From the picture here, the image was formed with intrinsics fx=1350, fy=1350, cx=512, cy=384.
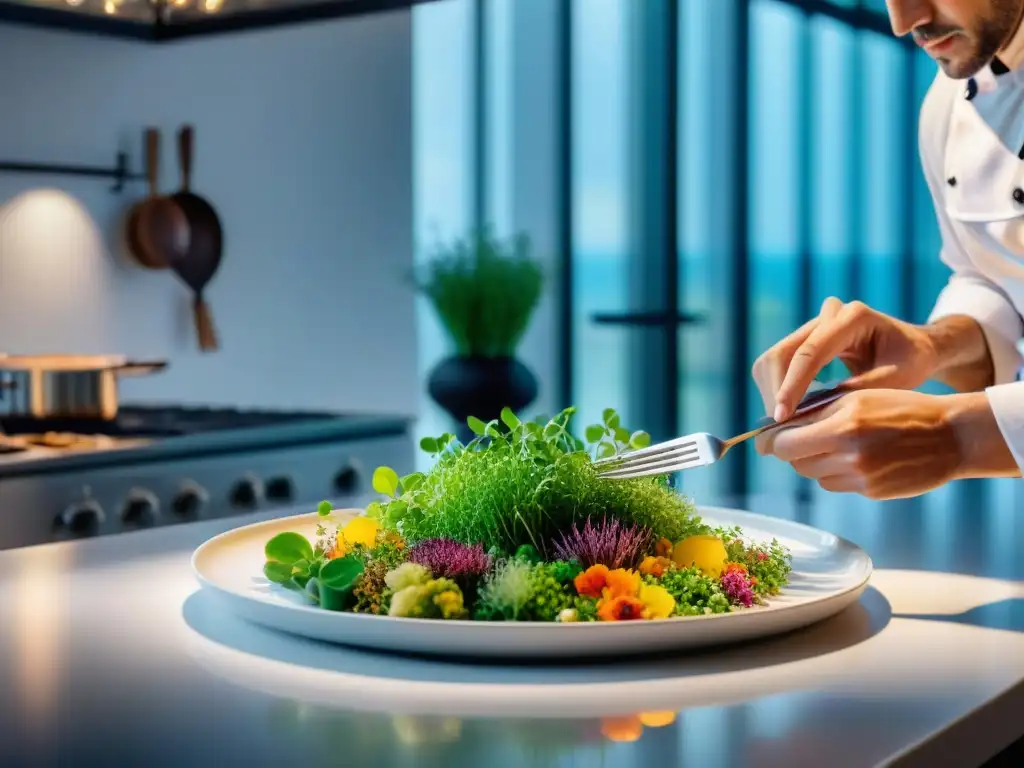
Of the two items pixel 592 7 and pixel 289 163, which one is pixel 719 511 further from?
pixel 592 7

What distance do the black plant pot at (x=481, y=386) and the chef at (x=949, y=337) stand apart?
2.15 metres

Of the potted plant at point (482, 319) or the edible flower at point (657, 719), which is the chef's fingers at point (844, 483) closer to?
the edible flower at point (657, 719)

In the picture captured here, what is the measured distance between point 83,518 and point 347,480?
2.22ft

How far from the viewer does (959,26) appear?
1.44m

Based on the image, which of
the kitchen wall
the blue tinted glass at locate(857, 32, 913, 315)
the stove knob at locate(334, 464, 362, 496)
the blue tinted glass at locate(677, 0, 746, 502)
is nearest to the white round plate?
the stove knob at locate(334, 464, 362, 496)

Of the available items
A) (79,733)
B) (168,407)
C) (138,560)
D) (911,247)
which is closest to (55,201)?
(168,407)

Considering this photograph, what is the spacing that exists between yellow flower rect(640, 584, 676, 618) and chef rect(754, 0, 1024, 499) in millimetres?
230

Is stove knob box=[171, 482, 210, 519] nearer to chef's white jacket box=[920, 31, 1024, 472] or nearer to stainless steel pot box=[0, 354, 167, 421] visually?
stainless steel pot box=[0, 354, 167, 421]

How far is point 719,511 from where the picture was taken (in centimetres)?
140

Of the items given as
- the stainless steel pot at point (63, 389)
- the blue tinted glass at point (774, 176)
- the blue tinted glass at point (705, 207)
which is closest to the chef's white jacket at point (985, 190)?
the stainless steel pot at point (63, 389)

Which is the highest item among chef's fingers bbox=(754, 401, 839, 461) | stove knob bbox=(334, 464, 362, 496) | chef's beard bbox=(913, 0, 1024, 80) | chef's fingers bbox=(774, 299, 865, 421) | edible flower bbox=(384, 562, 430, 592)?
chef's beard bbox=(913, 0, 1024, 80)

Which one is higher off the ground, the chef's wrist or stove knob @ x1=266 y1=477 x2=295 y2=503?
the chef's wrist

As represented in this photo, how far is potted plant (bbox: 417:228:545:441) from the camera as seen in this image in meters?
3.94

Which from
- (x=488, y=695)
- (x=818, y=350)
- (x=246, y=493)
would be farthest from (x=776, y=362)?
(x=246, y=493)
